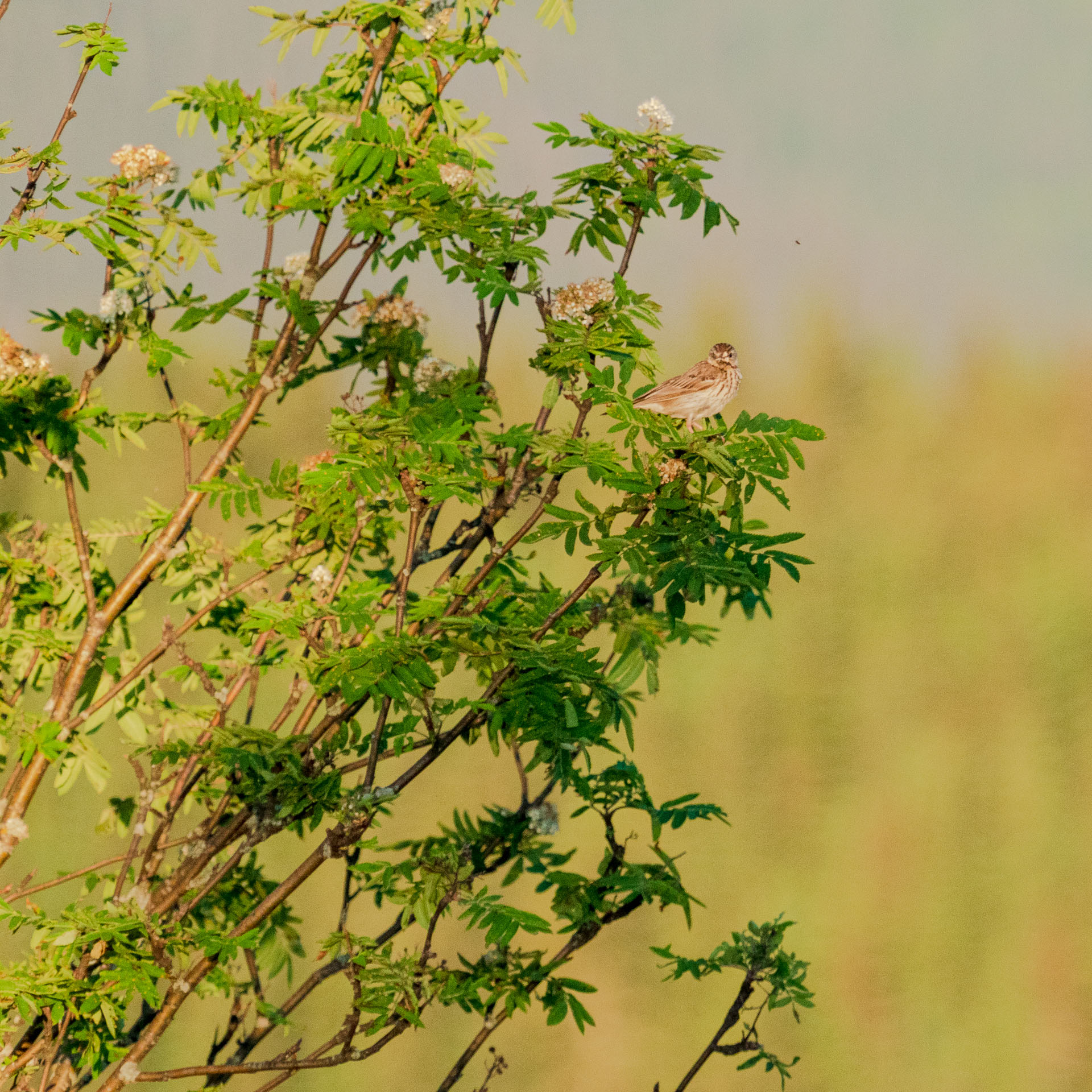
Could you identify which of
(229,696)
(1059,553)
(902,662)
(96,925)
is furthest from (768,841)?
(96,925)

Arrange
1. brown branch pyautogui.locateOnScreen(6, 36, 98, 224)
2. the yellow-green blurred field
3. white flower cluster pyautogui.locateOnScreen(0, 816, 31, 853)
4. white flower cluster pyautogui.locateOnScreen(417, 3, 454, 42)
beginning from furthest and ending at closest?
1. the yellow-green blurred field
2. white flower cluster pyautogui.locateOnScreen(417, 3, 454, 42)
3. white flower cluster pyautogui.locateOnScreen(0, 816, 31, 853)
4. brown branch pyautogui.locateOnScreen(6, 36, 98, 224)

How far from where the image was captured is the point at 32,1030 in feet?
6.49

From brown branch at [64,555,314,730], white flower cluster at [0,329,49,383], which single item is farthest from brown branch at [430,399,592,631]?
white flower cluster at [0,329,49,383]

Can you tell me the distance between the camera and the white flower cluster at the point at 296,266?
2.22m

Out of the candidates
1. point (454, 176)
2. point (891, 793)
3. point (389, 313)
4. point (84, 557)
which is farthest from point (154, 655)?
point (891, 793)

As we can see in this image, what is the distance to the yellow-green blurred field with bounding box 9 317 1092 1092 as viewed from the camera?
4566 millimetres

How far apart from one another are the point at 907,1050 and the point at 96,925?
3.98m

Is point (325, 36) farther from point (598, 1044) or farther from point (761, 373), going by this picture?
point (598, 1044)

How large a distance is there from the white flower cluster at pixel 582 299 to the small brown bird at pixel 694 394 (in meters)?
0.18

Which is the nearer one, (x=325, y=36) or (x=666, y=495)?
(x=666, y=495)

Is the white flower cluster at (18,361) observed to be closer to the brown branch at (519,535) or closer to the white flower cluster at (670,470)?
the brown branch at (519,535)

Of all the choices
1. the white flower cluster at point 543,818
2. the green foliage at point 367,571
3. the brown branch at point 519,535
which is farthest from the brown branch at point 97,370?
the white flower cluster at point 543,818

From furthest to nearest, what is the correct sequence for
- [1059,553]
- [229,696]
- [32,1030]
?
[1059,553] < [229,696] < [32,1030]

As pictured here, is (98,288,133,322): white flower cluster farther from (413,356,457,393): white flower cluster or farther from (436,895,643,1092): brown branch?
(436,895,643,1092): brown branch
